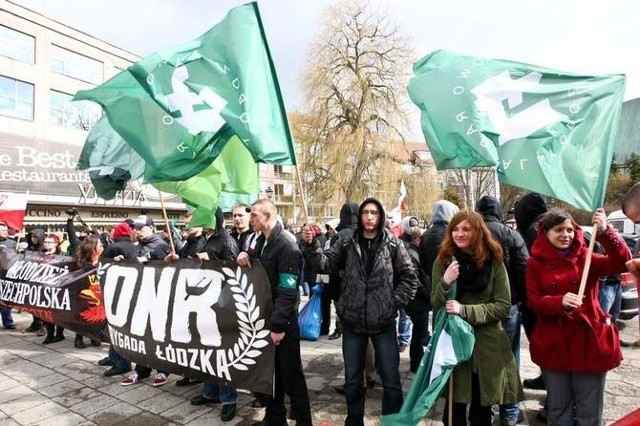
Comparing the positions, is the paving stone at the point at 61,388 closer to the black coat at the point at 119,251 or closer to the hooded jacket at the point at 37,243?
the black coat at the point at 119,251

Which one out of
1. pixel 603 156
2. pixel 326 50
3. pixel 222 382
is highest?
pixel 326 50

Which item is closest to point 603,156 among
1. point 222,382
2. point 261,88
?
point 261,88

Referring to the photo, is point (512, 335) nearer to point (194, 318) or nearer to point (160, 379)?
point (194, 318)

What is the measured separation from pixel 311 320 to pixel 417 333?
180 centimetres

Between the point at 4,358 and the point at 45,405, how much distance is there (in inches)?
86.1

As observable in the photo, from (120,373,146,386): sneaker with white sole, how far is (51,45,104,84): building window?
27.8 m

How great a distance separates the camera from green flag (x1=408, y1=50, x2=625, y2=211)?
294 centimetres

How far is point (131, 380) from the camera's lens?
461 centimetres

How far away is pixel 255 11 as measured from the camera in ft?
12.0

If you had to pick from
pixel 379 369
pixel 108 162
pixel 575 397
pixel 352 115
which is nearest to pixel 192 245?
pixel 108 162

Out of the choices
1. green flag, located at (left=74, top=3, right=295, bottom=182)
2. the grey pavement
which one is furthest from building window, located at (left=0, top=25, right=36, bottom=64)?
green flag, located at (left=74, top=3, right=295, bottom=182)

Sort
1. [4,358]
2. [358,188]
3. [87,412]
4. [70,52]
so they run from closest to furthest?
[87,412] → [4,358] → [358,188] → [70,52]

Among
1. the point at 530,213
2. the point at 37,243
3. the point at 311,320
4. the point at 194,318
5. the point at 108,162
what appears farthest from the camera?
the point at 37,243

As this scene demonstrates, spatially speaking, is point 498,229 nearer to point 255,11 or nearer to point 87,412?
point 255,11
